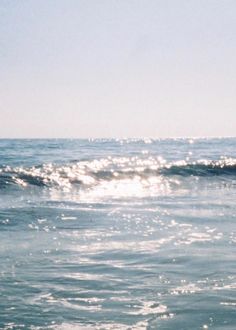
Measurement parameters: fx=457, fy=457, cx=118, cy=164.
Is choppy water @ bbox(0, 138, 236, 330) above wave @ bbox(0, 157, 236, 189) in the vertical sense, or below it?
below

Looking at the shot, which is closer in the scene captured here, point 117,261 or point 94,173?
point 117,261

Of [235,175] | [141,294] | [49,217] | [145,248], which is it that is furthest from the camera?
[235,175]

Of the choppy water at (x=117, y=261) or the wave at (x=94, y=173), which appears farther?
the wave at (x=94, y=173)

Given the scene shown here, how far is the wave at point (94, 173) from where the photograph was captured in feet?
62.1

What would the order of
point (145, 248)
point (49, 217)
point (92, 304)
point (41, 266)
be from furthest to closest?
1. point (49, 217)
2. point (145, 248)
3. point (41, 266)
4. point (92, 304)

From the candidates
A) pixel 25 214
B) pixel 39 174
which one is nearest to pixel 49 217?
pixel 25 214

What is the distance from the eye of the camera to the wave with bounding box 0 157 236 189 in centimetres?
1892

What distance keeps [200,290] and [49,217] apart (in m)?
5.90

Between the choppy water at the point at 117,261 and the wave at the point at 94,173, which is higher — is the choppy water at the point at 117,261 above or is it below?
below

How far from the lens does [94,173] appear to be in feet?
73.1

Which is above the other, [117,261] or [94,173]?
[94,173]

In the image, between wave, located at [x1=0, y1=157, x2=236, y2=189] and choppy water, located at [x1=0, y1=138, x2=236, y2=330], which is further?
wave, located at [x1=0, y1=157, x2=236, y2=189]

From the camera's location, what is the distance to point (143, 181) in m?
21.0

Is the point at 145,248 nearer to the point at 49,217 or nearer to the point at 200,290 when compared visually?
the point at 200,290
